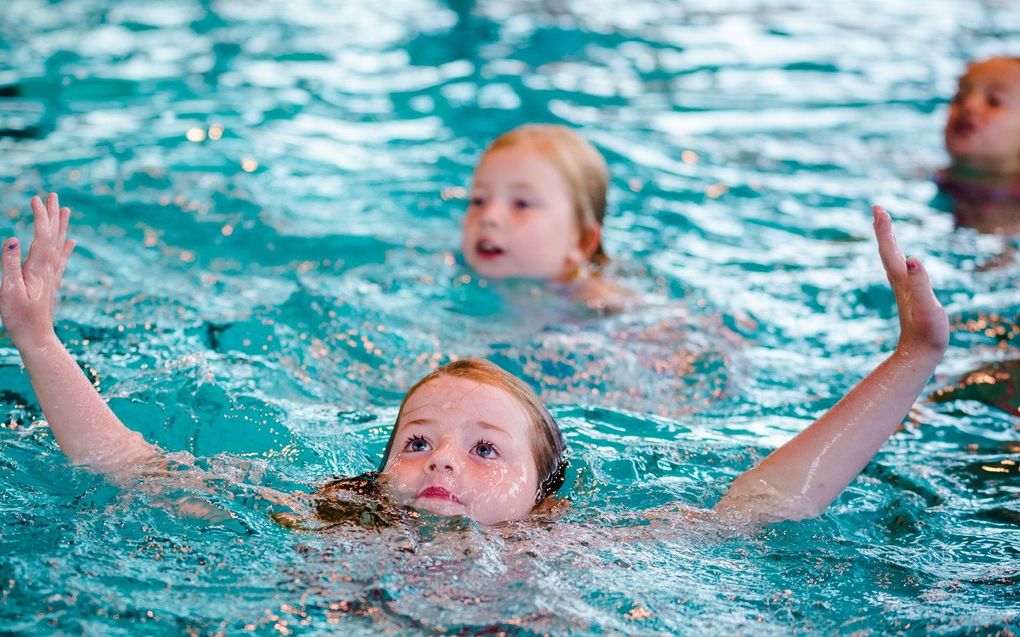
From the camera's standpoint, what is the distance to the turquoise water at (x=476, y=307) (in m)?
2.83

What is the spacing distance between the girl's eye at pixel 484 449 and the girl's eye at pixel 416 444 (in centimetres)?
13

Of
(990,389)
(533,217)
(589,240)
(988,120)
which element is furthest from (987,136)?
(533,217)

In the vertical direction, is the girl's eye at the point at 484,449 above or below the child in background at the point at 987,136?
below

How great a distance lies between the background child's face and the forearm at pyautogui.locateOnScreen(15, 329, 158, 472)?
7.55 feet

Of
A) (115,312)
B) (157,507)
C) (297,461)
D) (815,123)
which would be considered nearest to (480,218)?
(115,312)

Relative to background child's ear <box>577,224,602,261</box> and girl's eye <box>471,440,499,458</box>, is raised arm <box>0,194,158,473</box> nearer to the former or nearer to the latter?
girl's eye <box>471,440,499,458</box>

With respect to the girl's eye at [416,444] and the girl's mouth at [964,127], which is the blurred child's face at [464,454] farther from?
the girl's mouth at [964,127]

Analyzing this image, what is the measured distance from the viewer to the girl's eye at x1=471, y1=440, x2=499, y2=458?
3084 mm

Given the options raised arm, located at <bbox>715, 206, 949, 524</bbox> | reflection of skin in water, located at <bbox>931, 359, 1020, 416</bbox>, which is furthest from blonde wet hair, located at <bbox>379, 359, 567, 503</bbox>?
reflection of skin in water, located at <bbox>931, 359, 1020, 416</bbox>

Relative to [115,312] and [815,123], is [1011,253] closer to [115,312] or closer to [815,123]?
[815,123]

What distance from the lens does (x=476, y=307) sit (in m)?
5.16

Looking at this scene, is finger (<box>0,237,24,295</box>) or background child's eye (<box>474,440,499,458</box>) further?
background child's eye (<box>474,440,499,458</box>)

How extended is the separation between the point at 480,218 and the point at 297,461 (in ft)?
6.24

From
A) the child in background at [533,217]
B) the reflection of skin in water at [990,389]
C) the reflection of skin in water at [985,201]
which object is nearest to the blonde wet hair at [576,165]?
the child in background at [533,217]
